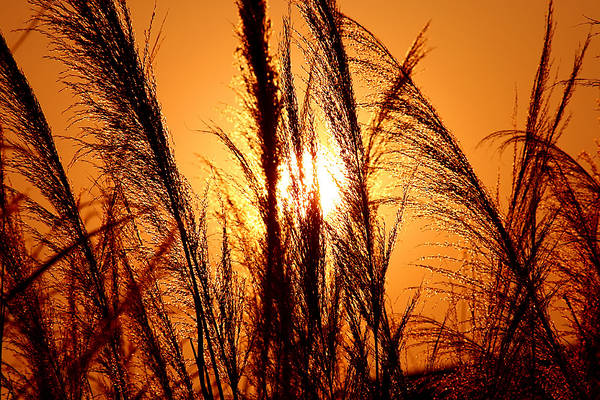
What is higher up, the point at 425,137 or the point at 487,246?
the point at 425,137

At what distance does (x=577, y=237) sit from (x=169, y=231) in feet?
6.78

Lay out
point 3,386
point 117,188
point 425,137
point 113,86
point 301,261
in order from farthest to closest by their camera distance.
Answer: point 117,188, point 3,386, point 425,137, point 113,86, point 301,261

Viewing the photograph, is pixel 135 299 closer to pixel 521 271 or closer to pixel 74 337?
pixel 74 337

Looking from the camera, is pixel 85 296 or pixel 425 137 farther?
Answer: pixel 85 296

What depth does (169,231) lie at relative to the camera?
2.31 metres

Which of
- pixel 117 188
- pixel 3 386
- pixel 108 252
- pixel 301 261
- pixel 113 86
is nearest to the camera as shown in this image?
pixel 301 261

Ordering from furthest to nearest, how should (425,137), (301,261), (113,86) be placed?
(425,137) < (113,86) < (301,261)

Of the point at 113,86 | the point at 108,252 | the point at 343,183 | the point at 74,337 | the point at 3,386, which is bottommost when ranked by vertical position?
the point at 3,386

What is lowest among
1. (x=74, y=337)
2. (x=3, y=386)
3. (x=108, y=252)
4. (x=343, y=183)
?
(x=3, y=386)

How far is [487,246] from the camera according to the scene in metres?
1.98

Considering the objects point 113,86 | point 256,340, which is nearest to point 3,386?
point 256,340

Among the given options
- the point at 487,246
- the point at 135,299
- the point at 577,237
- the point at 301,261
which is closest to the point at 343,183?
the point at 301,261

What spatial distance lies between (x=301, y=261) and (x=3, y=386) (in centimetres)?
174

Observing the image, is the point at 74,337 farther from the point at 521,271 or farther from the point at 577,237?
the point at 577,237
